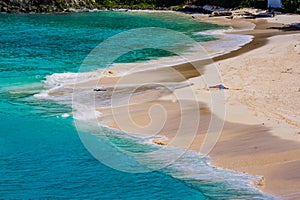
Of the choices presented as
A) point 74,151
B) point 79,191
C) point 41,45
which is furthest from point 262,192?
point 41,45

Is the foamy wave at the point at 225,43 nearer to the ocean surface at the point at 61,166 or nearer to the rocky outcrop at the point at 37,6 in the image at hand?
the ocean surface at the point at 61,166

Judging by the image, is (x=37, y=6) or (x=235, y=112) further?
(x=37, y=6)

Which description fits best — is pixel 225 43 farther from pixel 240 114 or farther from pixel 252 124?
pixel 252 124

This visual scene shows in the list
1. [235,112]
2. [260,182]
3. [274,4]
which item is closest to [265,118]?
[235,112]

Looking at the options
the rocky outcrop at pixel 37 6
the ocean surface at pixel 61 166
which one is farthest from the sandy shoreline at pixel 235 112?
the rocky outcrop at pixel 37 6

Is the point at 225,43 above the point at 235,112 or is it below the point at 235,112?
above

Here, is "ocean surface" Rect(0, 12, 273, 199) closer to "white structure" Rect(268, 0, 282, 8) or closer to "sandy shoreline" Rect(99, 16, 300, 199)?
"sandy shoreline" Rect(99, 16, 300, 199)

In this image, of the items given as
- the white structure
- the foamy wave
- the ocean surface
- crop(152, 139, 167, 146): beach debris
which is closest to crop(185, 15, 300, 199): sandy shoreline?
the ocean surface
